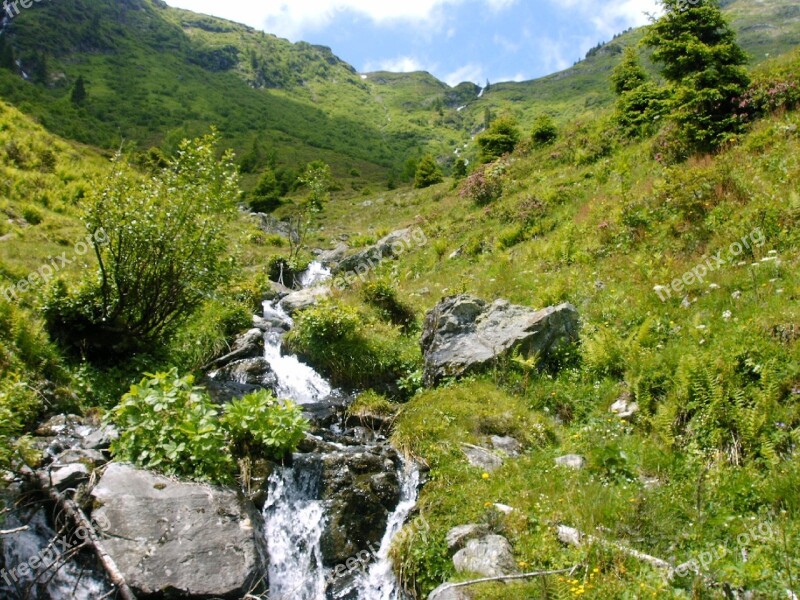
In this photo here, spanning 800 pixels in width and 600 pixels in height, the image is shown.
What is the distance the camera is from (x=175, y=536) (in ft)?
20.2

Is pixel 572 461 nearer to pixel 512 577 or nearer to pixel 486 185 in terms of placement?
pixel 512 577

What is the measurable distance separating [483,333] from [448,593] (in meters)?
6.78

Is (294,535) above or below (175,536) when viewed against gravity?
below

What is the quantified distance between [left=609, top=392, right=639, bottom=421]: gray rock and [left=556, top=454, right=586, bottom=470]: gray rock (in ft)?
4.10

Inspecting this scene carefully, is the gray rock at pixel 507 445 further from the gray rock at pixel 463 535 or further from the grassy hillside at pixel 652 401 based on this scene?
the gray rock at pixel 463 535

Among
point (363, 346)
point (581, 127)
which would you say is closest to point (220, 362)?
point (363, 346)

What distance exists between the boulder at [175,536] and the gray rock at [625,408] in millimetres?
6033

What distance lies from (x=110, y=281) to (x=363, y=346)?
6172 millimetres

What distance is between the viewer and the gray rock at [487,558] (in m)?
5.80

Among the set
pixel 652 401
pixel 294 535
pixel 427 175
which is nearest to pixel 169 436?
pixel 294 535

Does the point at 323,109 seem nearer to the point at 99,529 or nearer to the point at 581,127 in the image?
the point at 581,127

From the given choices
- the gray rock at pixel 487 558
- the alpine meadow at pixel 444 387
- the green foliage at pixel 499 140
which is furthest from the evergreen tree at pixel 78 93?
the gray rock at pixel 487 558

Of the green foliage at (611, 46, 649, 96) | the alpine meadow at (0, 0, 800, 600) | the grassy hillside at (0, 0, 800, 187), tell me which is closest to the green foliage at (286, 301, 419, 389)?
the alpine meadow at (0, 0, 800, 600)

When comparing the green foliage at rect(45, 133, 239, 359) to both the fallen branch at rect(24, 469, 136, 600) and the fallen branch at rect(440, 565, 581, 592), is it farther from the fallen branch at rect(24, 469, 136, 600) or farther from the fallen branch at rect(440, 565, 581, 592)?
the fallen branch at rect(440, 565, 581, 592)
